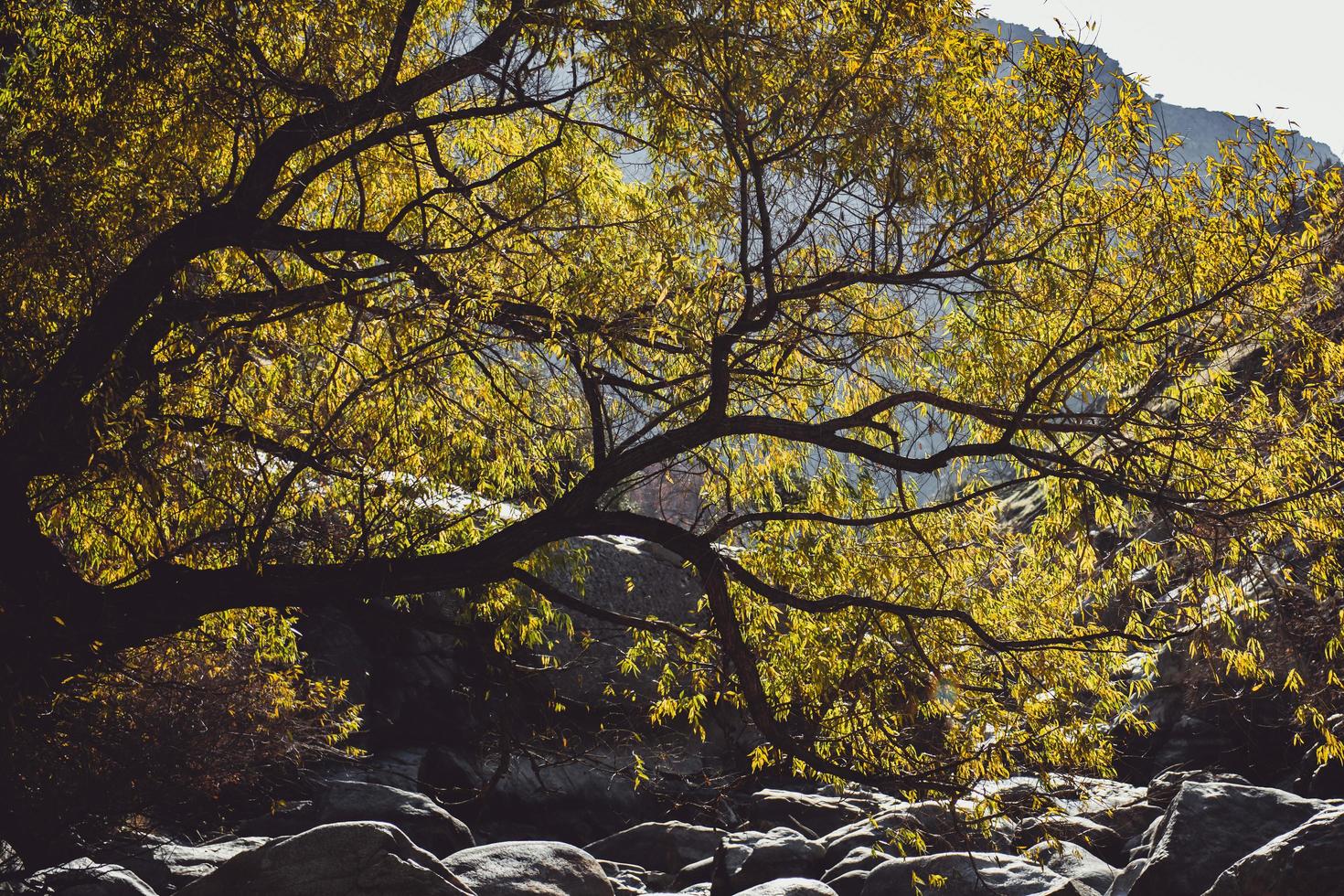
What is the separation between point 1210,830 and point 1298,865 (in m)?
2.17

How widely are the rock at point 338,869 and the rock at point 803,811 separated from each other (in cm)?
746

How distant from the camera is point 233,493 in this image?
6.10 metres

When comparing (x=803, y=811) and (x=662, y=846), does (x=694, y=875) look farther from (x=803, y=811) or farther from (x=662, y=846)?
(x=803, y=811)

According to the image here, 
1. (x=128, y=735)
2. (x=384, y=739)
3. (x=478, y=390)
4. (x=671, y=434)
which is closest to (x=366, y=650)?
(x=384, y=739)

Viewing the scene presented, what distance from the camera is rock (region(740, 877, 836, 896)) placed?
28.6ft

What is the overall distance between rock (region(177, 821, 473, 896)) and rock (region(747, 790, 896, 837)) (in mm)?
7458

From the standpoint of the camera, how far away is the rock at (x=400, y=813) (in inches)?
432

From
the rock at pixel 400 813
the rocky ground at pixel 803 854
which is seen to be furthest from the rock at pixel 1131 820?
the rock at pixel 400 813

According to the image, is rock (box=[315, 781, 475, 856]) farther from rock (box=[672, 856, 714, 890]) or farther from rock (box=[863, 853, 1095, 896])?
rock (box=[863, 853, 1095, 896])

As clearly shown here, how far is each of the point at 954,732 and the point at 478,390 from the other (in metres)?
3.64

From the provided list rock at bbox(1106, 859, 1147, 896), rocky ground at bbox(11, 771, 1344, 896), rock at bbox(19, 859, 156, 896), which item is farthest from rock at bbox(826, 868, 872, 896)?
rock at bbox(19, 859, 156, 896)

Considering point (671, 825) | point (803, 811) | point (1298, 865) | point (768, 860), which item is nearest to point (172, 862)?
point (768, 860)

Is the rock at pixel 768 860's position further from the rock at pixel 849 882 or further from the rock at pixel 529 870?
the rock at pixel 529 870

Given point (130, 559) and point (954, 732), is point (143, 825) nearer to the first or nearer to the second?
point (130, 559)
